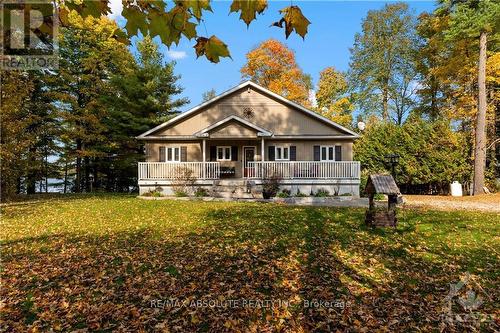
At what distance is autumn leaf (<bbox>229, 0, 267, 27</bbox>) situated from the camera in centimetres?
191

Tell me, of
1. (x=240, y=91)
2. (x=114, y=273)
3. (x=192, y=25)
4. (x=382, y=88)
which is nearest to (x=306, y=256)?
(x=114, y=273)

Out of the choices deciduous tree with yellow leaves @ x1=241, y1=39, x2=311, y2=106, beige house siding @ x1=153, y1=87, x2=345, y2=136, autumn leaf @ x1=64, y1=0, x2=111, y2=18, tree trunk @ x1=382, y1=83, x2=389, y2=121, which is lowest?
autumn leaf @ x1=64, y1=0, x2=111, y2=18

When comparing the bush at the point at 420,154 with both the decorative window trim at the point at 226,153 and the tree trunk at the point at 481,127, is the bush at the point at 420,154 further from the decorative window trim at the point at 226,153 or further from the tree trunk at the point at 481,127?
the decorative window trim at the point at 226,153

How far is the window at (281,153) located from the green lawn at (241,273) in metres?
10.4

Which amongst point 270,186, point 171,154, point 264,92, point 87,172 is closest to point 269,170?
point 270,186

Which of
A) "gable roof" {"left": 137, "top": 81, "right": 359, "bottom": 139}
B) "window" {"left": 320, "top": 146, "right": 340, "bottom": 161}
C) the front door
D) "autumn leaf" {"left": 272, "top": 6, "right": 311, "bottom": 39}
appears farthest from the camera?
the front door

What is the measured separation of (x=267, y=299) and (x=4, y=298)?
13.7ft

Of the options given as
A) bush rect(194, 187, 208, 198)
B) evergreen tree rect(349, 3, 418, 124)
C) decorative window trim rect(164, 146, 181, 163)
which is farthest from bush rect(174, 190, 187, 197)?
evergreen tree rect(349, 3, 418, 124)

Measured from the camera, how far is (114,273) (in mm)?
5301

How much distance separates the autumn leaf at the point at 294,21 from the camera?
6.70 ft

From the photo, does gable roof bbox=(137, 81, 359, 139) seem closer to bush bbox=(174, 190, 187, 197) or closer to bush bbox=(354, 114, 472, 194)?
bush bbox=(174, 190, 187, 197)

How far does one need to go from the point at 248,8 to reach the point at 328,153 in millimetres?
18196

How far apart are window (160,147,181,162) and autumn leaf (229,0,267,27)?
1853 centimetres

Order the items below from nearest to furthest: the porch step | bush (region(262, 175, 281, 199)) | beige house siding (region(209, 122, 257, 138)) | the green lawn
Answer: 1. the green lawn
2. bush (region(262, 175, 281, 199))
3. the porch step
4. beige house siding (region(209, 122, 257, 138))
